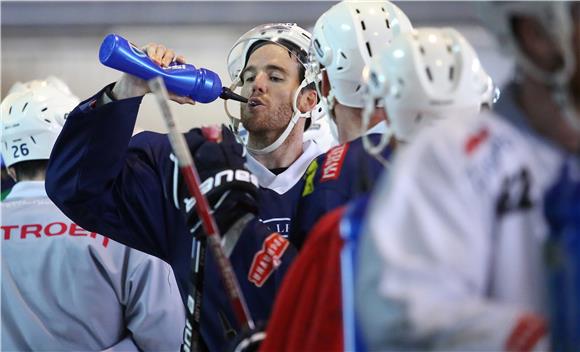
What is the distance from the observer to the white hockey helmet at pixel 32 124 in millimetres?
4152

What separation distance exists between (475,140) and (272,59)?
214 centimetres

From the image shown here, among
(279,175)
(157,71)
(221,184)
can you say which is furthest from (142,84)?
(279,175)

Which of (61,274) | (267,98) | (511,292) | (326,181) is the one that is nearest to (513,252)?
(511,292)

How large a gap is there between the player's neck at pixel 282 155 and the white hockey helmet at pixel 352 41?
26.8 inches

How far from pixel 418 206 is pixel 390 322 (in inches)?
6.6

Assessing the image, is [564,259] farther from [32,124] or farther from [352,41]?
[32,124]

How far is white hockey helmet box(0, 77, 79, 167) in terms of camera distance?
13.6ft

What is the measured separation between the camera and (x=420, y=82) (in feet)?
7.37

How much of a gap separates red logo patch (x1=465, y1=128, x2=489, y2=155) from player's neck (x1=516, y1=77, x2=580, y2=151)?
84 millimetres

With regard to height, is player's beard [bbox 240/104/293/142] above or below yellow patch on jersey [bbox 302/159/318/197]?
above

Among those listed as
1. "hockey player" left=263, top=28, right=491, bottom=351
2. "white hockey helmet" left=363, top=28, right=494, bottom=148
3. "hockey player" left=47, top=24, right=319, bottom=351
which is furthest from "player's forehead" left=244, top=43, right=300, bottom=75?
"white hockey helmet" left=363, top=28, right=494, bottom=148

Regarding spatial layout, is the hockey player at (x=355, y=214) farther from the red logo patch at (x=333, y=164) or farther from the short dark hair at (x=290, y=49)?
the short dark hair at (x=290, y=49)

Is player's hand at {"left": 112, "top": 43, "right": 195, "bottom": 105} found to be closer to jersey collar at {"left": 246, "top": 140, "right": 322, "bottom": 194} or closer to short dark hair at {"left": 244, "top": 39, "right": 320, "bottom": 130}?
jersey collar at {"left": 246, "top": 140, "right": 322, "bottom": 194}

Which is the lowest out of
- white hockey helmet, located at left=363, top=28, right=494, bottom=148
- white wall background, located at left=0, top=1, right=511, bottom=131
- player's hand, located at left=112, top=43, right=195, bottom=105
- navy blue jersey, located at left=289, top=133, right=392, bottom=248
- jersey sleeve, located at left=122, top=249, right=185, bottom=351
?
jersey sleeve, located at left=122, top=249, right=185, bottom=351
